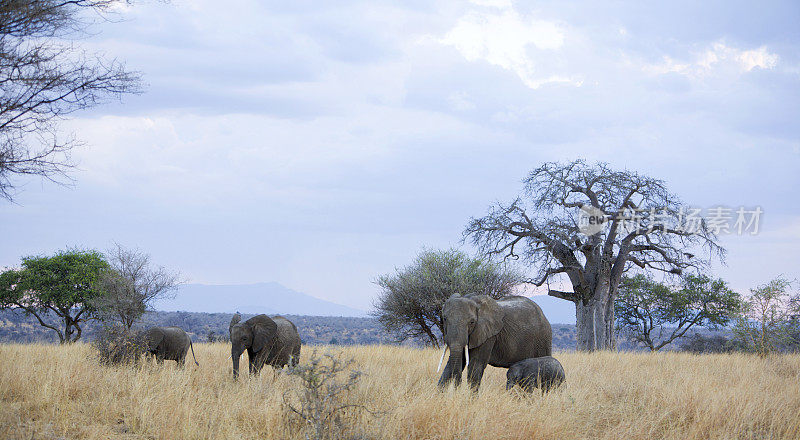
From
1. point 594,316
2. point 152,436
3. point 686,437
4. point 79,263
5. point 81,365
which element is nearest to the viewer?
point 152,436

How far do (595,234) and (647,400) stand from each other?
14963 millimetres

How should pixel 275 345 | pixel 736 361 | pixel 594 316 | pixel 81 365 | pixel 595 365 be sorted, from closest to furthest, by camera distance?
1. pixel 81 365
2. pixel 275 345
3. pixel 595 365
4. pixel 736 361
5. pixel 594 316

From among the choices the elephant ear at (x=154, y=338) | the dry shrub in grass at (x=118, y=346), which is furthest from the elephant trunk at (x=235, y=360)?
the elephant ear at (x=154, y=338)

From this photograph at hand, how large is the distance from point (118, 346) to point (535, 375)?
8.36 metres

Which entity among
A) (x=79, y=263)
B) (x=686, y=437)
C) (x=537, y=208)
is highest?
(x=537, y=208)

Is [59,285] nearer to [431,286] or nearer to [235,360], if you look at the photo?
[431,286]

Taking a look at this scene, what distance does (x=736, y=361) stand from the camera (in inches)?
648

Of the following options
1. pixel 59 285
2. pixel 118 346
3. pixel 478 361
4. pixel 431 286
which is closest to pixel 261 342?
pixel 118 346

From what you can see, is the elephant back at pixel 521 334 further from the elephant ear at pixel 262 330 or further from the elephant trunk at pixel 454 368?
the elephant ear at pixel 262 330

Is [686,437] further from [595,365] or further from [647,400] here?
[595,365]

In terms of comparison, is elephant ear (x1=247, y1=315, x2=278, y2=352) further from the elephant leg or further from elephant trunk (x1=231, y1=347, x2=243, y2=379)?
the elephant leg

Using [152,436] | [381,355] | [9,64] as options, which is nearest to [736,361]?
[381,355]

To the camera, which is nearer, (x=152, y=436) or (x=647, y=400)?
(x=152, y=436)

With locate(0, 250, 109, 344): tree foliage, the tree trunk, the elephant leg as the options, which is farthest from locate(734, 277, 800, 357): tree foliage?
locate(0, 250, 109, 344): tree foliage
